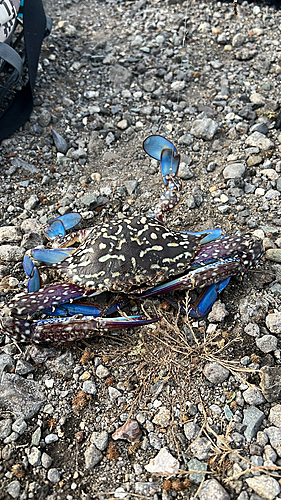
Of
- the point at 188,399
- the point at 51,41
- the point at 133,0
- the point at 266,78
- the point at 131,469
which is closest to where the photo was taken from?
the point at 131,469

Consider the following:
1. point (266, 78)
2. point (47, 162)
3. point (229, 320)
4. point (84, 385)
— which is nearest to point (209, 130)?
point (266, 78)

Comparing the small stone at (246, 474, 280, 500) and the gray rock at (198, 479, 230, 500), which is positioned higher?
the small stone at (246, 474, 280, 500)

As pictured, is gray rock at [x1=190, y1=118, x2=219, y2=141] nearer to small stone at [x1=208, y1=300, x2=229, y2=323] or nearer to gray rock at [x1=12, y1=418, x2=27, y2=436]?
small stone at [x1=208, y1=300, x2=229, y2=323]

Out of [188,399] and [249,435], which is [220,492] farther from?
[188,399]

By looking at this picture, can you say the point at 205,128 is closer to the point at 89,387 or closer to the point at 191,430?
the point at 89,387

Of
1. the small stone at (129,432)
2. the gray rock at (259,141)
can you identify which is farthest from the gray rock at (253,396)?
the gray rock at (259,141)

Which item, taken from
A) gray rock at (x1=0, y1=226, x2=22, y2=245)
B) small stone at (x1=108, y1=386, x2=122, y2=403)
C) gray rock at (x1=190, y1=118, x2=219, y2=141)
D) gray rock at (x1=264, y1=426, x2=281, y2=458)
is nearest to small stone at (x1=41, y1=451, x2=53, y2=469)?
small stone at (x1=108, y1=386, x2=122, y2=403)

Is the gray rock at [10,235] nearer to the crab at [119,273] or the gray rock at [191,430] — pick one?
the crab at [119,273]
